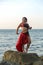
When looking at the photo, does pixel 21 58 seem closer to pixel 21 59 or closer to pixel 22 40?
pixel 21 59

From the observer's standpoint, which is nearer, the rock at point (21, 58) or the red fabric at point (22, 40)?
the rock at point (21, 58)

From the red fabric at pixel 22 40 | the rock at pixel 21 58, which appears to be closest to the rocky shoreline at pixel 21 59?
the rock at pixel 21 58

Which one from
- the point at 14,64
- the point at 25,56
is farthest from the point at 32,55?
the point at 14,64

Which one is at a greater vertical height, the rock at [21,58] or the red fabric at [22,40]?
the red fabric at [22,40]

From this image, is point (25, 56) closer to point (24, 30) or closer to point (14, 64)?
point (14, 64)

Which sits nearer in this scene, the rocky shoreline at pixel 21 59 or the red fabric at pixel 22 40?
the rocky shoreline at pixel 21 59

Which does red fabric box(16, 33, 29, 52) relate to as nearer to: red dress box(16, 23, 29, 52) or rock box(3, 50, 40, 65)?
red dress box(16, 23, 29, 52)

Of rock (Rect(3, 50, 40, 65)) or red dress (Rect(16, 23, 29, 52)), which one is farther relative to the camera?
red dress (Rect(16, 23, 29, 52))

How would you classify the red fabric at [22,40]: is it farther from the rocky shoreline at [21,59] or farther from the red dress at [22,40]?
the rocky shoreline at [21,59]

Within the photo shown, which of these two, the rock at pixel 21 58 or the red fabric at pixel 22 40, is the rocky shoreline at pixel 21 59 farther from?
the red fabric at pixel 22 40

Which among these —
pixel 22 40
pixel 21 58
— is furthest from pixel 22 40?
pixel 21 58

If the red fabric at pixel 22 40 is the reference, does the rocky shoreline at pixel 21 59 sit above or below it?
below

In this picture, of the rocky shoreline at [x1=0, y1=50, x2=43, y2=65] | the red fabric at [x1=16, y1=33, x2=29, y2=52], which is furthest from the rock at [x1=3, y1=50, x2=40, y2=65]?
the red fabric at [x1=16, y1=33, x2=29, y2=52]

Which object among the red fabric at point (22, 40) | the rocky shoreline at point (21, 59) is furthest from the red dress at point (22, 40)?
the rocky shoreline at point (21, 59)
